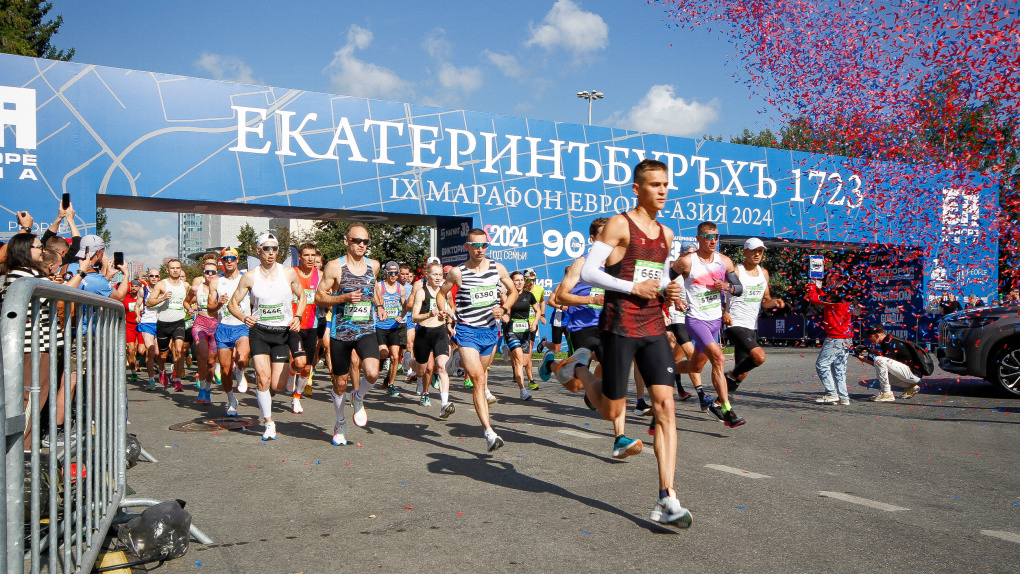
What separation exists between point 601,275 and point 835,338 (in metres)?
7.56

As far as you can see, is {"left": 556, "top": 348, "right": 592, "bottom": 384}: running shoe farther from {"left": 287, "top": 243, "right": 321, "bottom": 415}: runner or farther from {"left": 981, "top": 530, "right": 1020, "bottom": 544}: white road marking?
{"left": 287, "top": 243, "right": 321, "bottom": 415}: runner

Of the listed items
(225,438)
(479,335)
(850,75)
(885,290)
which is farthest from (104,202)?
(885,290)

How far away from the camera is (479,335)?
24.7 ft

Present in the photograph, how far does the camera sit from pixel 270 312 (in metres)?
8.11

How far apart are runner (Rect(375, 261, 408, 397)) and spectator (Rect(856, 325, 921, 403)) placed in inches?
263

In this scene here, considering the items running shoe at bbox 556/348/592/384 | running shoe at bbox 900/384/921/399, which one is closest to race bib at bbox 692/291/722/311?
running shoe at bbox 556/348/592/384

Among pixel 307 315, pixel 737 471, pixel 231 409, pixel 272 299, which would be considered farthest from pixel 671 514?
pixel 231 409

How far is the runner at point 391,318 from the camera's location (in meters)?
11.4

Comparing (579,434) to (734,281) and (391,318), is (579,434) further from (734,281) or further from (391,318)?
(391,318)

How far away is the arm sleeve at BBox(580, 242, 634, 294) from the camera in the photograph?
15.8 feet

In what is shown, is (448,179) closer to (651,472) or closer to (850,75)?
(850,75)

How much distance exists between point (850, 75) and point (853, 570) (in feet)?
21.2

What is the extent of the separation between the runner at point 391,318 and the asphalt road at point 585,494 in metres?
1.92

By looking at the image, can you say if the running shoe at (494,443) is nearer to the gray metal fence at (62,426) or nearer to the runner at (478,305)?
the runner at (478,305)
